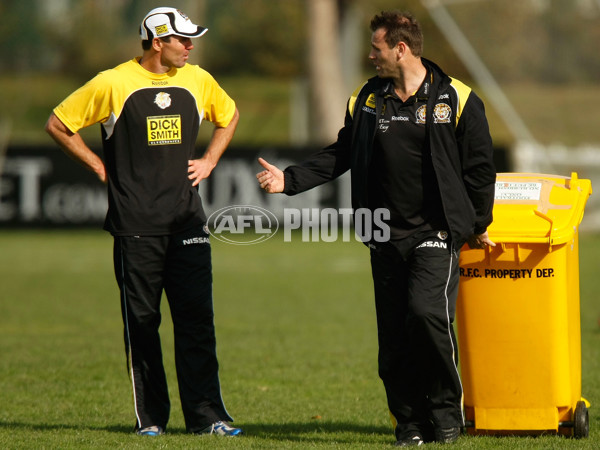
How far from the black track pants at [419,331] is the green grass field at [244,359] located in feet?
0.78

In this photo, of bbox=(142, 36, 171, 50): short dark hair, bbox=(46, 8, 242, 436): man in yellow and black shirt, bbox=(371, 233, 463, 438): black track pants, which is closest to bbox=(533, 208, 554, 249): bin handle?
bbox=(371, 233, 463, 438): black track pants

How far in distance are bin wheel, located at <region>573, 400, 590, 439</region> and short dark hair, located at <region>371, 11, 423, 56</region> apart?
85.5 inches

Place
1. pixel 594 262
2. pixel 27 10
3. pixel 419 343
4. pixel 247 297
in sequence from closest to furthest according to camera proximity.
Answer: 1. pixel 419 343
2. pixel 247 297
3. pixel 594 262
4. pixel 27 10

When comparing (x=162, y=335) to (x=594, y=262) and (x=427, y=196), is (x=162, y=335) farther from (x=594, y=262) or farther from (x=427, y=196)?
(x=594, y=262)

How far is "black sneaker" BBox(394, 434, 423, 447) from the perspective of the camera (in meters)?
5.58

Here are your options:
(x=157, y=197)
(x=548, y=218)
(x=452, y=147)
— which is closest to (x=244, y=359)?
(x=157, y=197)

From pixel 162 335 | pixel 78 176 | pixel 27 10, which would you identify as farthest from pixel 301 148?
pixel 27 10

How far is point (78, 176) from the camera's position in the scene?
73.3 feet

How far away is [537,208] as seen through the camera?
226 inches

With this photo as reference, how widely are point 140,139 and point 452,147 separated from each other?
5.89 feet

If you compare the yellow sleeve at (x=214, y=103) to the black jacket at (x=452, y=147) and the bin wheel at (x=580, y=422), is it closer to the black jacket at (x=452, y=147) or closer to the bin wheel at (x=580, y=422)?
the black jacket at (x=452, y=147)

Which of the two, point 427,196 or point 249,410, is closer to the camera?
point 427,196

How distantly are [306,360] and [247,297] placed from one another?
470 centimetres

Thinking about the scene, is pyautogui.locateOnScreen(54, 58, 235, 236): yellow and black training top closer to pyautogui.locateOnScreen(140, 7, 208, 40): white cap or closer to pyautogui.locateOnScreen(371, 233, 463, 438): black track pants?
pyautogui.locateOnScreen(140, 7, 208, 40): white cap
